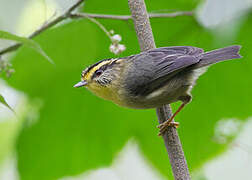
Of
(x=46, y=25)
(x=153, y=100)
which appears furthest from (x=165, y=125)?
(x=46, y=25)

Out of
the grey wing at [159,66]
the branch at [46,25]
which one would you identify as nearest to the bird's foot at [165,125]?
the grey wing at [159,66]

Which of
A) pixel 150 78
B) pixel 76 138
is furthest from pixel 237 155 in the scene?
pixel 76 138

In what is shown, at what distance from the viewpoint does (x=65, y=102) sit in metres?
3.19

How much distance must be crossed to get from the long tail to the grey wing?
61mm

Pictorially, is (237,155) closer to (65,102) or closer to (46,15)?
(65,102)

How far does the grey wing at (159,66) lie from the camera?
10.4 ft

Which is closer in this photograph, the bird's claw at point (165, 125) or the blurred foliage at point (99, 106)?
the bird's claw at point (165, 125)

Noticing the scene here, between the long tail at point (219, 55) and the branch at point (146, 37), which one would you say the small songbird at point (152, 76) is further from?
the branch at point (146, 37)

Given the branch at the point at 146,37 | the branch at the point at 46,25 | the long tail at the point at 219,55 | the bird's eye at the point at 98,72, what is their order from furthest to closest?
the bird's eye at the point at 98,72, the long tail at the point at 219,55, the branch at the point at 46,25, the branch at the point at 146,37

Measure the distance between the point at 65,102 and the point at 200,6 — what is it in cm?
134

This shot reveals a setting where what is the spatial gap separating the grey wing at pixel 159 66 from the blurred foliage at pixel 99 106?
0.38 ft

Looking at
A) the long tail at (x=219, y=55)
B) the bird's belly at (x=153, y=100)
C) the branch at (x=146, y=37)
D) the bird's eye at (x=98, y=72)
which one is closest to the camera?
the branch at (x=146, y=37)

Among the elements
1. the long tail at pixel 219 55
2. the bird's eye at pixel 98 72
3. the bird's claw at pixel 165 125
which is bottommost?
the bird's claw at pixel 165 125

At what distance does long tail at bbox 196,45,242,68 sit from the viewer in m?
2.94
